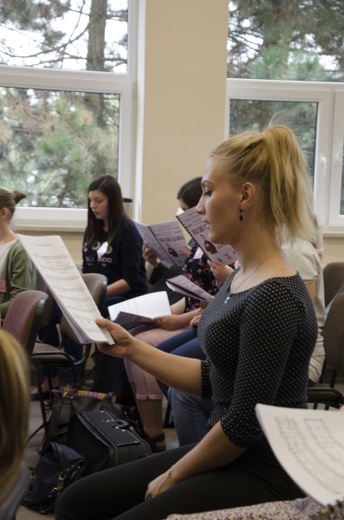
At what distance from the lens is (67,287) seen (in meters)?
1.88

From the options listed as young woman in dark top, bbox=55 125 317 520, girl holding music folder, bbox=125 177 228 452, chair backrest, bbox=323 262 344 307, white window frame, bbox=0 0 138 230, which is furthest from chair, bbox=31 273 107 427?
young woman in dark top, bbox=55 125 317 520


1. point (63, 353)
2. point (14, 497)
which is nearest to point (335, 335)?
point (63, 353)

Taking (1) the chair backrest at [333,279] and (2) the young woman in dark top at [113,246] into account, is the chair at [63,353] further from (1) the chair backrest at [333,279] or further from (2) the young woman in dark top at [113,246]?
(1) the chair backrest at [333,279]

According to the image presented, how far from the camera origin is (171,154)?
16.0ft

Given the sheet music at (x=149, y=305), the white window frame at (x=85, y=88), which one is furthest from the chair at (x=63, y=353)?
the white window frame at (x=85, y=88)

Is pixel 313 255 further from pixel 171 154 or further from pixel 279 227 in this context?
pixel 171 154

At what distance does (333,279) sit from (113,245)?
1359 mm

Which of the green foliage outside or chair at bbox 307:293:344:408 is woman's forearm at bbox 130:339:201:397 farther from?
the green foliage outside

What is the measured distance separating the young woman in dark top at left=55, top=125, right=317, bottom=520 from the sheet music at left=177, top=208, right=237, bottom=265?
1.13 meters

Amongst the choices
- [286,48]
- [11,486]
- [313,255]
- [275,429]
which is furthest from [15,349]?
[286,48]

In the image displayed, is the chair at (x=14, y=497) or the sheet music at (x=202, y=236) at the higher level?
the sheet music at (x=202, y=236)

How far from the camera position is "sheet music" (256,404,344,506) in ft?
3.27

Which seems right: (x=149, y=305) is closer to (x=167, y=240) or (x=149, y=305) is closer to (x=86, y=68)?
(x=167, y=240)

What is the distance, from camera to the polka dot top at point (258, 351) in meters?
1.54
